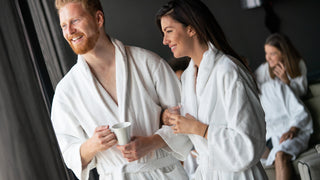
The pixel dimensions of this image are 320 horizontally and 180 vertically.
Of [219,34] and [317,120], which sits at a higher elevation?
[219,34]

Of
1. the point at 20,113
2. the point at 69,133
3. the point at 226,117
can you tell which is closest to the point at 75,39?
the point at 69,133

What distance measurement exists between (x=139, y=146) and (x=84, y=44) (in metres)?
0.37

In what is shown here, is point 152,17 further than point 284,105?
No

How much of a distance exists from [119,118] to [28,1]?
1.51 feet

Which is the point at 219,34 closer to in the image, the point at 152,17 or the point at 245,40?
the point at 152,17

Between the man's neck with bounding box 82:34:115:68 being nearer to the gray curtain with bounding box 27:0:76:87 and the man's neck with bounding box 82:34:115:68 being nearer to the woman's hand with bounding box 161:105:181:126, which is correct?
the gray curtain with bounding box 27:0:76:87

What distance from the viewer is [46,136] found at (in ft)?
1.65

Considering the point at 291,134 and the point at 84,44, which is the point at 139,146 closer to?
the point at 84,44

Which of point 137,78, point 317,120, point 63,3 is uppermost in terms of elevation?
point 63,3

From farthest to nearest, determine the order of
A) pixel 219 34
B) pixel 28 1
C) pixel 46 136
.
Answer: pixel 219 34 < pixel 28 1 < pixel 46 136

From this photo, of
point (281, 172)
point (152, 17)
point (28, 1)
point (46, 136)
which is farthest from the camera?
point (281, 172)

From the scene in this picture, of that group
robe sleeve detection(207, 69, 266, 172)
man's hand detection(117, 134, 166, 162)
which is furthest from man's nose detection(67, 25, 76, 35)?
robe sleeve detection(207, 69, 266, 172)

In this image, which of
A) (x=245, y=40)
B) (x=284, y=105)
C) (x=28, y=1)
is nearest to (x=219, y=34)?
(x=28, y=1)

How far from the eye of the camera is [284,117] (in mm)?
2684
